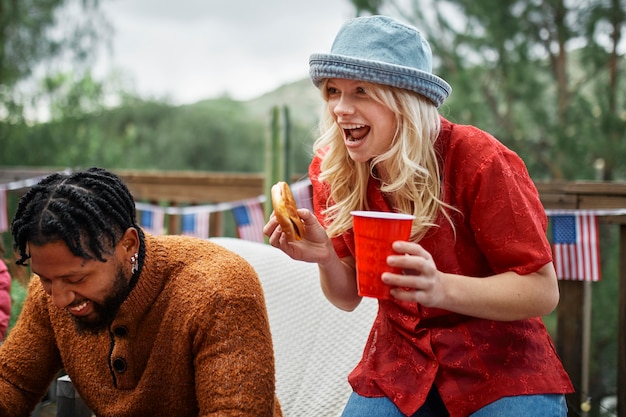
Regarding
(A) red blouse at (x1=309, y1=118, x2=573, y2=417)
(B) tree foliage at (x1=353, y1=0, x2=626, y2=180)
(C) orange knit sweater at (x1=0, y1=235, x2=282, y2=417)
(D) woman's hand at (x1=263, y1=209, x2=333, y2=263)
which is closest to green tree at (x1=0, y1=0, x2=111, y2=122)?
(B) tree foliage at (x1=353, y1=0, x2=626, y2=180)

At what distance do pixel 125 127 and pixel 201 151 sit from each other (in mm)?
1730

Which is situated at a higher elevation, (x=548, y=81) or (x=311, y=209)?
(x=548, y=81)

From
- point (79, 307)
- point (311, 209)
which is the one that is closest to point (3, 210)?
point (311, 209)

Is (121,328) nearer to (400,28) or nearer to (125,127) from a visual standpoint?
(400,28)

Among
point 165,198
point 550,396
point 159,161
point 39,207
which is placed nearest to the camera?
point 39,207

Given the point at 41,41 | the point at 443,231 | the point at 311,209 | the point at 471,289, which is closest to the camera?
the point at 471,289

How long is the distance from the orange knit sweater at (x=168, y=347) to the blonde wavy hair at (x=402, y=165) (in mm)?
358

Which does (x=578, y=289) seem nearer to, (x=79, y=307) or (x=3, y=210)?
(x=79, y=307)

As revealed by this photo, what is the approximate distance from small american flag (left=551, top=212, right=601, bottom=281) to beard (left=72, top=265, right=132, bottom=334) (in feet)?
7.30

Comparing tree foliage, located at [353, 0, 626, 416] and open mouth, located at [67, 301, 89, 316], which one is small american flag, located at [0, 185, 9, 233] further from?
open mouth, located at [67, 301, 89, 316]

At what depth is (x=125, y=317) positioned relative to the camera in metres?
1.80

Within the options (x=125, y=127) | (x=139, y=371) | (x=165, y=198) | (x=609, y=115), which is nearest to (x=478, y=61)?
(x=609, y=115)

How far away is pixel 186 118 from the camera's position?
1309cm

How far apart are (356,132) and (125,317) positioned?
29.3 inches
